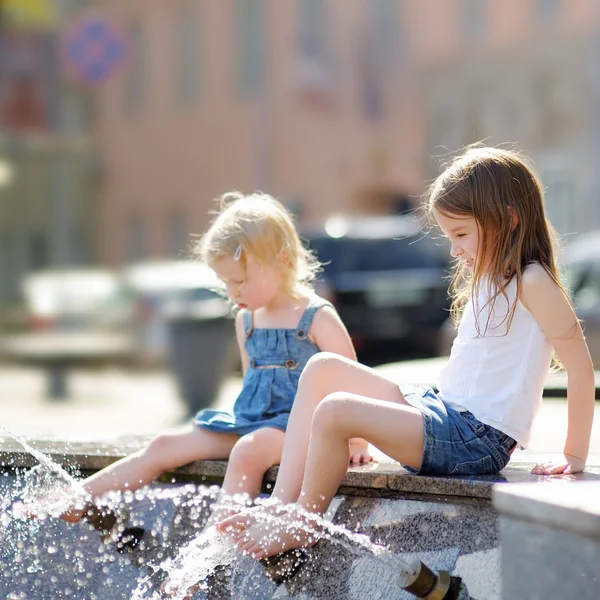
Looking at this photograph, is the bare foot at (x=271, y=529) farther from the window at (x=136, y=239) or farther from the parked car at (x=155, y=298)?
the window at (x=136, y=239)

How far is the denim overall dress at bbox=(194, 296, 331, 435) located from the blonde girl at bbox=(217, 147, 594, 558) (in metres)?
0.41

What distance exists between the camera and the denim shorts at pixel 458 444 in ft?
11.0

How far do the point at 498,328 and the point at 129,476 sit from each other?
121 cm

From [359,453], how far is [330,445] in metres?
0.43

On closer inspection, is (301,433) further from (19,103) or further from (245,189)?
(19,103)

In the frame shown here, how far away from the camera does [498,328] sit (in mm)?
3453

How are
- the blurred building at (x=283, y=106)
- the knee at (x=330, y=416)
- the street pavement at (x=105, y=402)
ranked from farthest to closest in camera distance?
the blurred building at (x=283, y=106)
the street pavement at (x=105, y=402)
the knee at (x=330, y=416)

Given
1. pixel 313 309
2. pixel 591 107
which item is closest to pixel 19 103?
pixel 591 107

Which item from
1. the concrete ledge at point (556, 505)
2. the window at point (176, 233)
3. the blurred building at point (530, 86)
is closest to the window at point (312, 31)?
→ the blurred building at point (530, 86)

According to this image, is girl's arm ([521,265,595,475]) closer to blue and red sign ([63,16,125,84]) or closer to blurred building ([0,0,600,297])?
blurred building ([0,0,600,297])

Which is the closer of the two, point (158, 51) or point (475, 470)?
point (475, 470)

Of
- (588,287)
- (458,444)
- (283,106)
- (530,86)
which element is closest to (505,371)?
(458,444)

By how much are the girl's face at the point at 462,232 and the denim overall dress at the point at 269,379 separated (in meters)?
0.63

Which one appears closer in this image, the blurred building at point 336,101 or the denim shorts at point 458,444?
the denim shorts at point 458,444
